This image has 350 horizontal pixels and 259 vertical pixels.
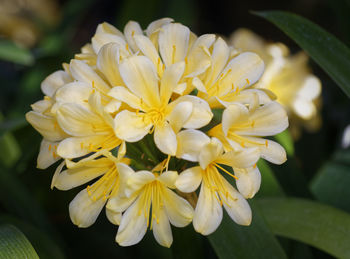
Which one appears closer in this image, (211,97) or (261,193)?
(211,97)

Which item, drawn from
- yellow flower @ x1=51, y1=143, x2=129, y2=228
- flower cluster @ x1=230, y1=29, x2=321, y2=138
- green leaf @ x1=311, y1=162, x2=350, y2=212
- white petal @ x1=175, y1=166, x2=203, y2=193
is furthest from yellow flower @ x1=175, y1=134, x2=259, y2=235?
flower cluster @ x1=230, y1=29, x2=321, y2=138

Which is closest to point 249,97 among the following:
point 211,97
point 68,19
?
point 211,97

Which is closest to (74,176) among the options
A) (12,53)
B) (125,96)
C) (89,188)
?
(89,188)

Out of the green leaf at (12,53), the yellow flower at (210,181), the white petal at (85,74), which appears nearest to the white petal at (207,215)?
the yellow flower at (210,181)

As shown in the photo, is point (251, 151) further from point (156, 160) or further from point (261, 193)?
point (261, 193)

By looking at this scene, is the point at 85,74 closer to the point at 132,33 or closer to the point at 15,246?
the point at 132,33

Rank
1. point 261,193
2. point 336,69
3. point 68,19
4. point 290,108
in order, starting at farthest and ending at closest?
point 68,19 → point 290,108 → point 261,193 → point 336,69
